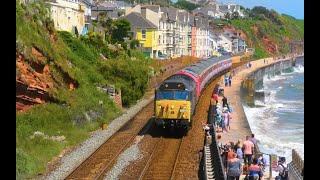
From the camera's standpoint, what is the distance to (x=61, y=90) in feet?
86.4

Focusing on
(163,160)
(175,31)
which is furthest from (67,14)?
(175,31)

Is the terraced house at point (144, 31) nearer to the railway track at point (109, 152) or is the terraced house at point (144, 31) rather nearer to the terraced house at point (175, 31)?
the terraced house at point (175, 31)

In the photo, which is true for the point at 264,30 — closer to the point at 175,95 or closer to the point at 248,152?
the point at 175,95

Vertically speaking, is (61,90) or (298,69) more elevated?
(298,69)

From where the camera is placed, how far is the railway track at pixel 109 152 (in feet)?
55.8

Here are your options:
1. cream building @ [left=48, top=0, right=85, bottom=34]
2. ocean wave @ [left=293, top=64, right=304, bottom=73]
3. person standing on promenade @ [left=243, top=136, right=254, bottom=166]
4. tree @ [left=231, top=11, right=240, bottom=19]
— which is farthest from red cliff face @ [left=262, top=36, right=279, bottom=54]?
person standing on promenade @ [left=243, top=136, right=254, bottom=166]

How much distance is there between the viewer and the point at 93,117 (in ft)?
88.2

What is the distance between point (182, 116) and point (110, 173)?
19.4 feet

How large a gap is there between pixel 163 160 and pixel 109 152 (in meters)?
2.53

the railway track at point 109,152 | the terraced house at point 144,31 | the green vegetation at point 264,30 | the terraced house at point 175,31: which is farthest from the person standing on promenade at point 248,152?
the green vegetation at point 264,30

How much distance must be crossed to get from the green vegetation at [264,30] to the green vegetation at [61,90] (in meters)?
106

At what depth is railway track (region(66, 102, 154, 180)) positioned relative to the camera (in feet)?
55.8
